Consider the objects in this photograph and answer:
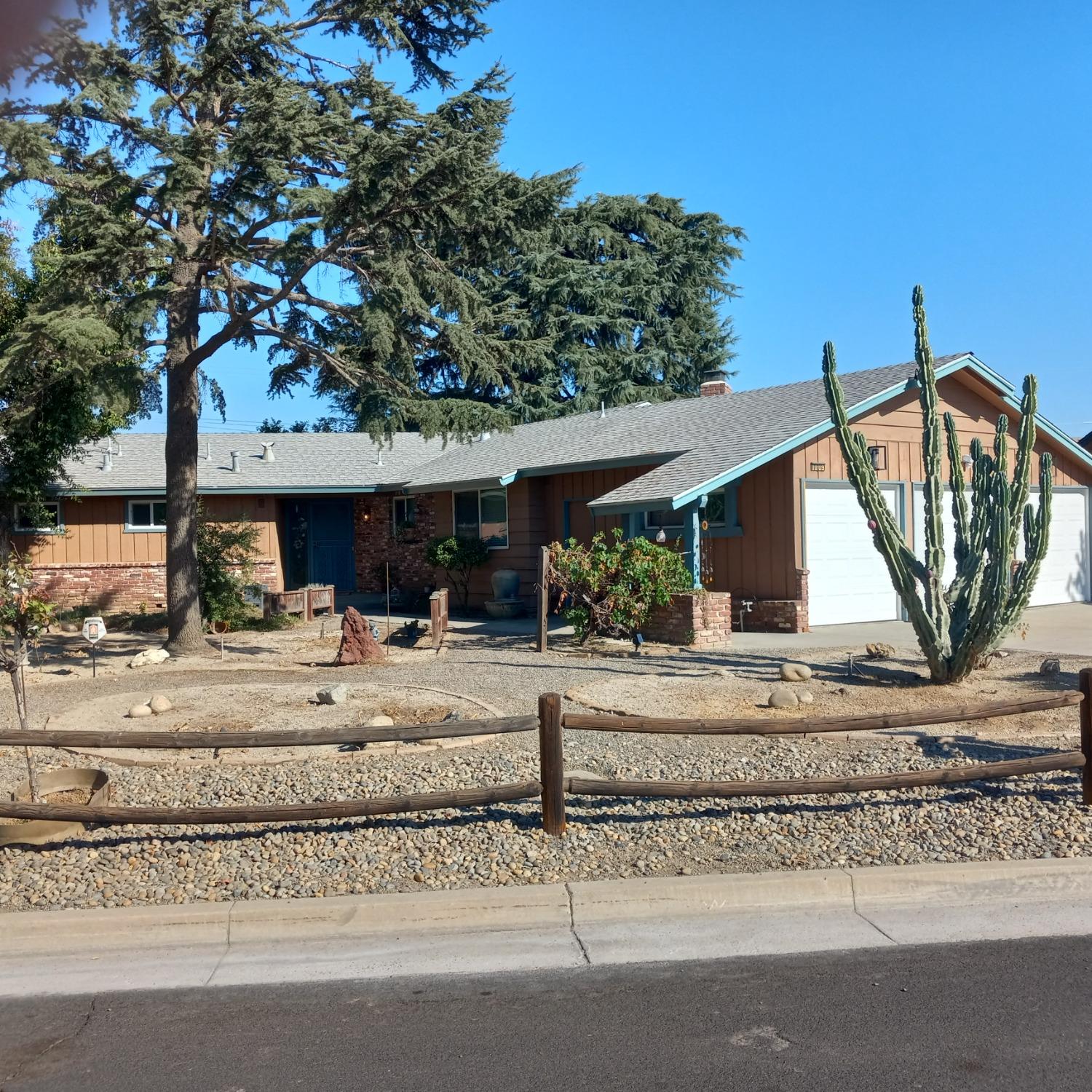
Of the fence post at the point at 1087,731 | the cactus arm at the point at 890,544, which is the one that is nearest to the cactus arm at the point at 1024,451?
the cactus arm at the point at 890,544

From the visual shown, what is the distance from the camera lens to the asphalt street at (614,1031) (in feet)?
12.3

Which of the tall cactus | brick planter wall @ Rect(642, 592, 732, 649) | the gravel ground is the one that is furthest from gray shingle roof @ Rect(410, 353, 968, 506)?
the gravel ground

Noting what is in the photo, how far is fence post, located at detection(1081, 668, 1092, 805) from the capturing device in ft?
21.1

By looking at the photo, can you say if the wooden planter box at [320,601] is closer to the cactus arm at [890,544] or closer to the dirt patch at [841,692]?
the dirt patch at [841,692]

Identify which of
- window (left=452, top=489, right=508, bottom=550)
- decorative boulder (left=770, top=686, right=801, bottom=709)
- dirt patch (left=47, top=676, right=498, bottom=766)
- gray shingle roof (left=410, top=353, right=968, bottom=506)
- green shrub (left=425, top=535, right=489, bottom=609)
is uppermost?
gray shingle roof (left=410, top=353, right=968, bottom=506)

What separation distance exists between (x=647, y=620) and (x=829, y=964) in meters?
10.6

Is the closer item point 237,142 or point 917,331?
point 917,331

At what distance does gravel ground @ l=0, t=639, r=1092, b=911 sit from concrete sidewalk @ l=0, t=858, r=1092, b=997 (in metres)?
0.25

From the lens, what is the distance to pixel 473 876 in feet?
18.5

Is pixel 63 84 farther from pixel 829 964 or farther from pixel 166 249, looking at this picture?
pixel 829 964

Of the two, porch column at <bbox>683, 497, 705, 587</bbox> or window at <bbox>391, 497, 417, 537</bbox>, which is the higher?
window at <bbox>391, 497, 417, 537</bbox>

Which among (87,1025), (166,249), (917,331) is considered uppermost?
(166,249)

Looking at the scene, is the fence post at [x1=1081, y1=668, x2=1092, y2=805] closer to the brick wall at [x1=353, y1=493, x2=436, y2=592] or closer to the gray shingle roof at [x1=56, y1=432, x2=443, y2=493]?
the gray shingle roof at [x1=56, y1=432, x2=443, y2=493]

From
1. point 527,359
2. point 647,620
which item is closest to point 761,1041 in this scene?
point 647,620
